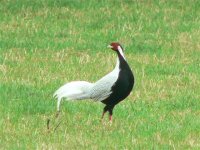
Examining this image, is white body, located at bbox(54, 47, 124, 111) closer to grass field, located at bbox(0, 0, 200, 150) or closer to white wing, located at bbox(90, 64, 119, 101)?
white wing, located at bbox(90, 64, 119, 101)

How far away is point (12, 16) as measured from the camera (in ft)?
69.9

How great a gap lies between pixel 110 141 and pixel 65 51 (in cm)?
750

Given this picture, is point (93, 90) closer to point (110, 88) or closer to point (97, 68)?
point (110, 88)

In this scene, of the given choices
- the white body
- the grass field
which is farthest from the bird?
the grass field

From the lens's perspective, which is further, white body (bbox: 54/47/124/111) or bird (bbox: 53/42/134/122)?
white body (bbox: 54/47/124/111)

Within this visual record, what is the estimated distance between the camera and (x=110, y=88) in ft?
34.1

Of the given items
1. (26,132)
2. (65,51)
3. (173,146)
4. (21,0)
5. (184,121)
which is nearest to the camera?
(173,146)

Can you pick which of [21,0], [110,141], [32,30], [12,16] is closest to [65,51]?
[32,30]

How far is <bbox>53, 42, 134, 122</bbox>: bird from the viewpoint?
10352mm

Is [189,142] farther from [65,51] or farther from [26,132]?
[65,51]

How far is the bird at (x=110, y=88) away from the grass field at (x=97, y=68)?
46 cm

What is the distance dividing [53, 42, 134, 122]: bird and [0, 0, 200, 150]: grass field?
457 mm

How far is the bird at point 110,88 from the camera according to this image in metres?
10.4

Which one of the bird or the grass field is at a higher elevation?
the bird
